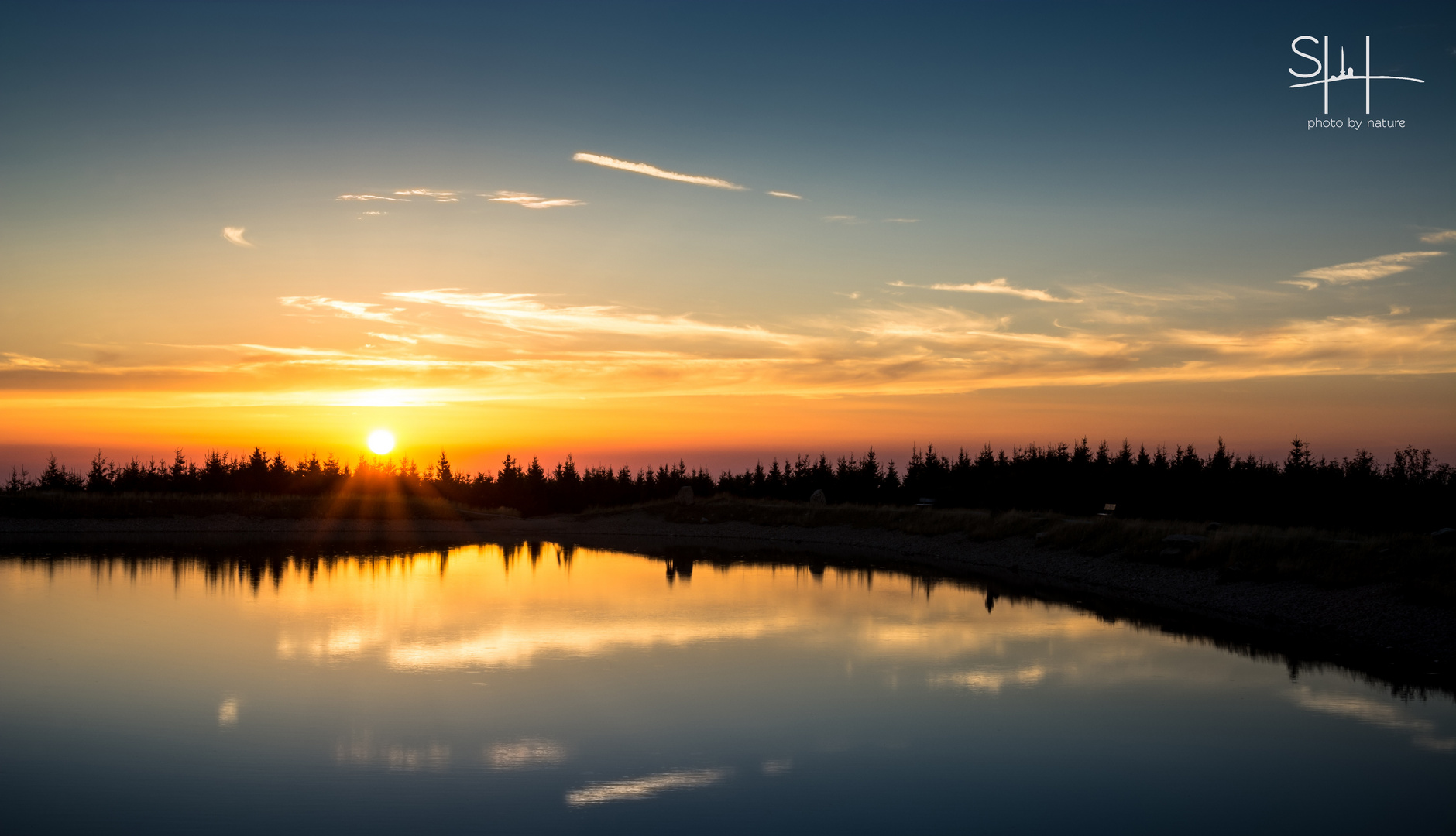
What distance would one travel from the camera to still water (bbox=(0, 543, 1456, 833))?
9.41 m

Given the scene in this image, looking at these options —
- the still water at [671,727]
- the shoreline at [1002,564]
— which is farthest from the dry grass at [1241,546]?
the still water at [671,727]

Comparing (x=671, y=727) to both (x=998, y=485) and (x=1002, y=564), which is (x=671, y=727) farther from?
(x=998, y=485)

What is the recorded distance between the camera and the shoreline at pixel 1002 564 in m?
19.6

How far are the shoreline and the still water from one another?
223cm

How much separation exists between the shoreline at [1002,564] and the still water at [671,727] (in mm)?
2233

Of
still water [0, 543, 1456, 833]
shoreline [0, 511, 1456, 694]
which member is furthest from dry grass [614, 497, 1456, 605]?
still water [0, 543, 1456, 833]

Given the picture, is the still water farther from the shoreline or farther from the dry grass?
the dry grass

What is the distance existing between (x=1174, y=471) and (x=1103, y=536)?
45645 millimetres

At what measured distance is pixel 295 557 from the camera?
39.3 meters

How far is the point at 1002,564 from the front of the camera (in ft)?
129

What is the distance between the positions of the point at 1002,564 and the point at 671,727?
2938 cm

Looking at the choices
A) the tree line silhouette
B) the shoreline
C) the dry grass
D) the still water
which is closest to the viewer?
the still water

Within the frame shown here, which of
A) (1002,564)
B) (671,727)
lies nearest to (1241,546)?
(1002,564)

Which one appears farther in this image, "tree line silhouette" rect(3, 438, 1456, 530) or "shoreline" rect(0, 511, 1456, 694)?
"tree line silhouette" rect(3, 438, 1456, 530)
